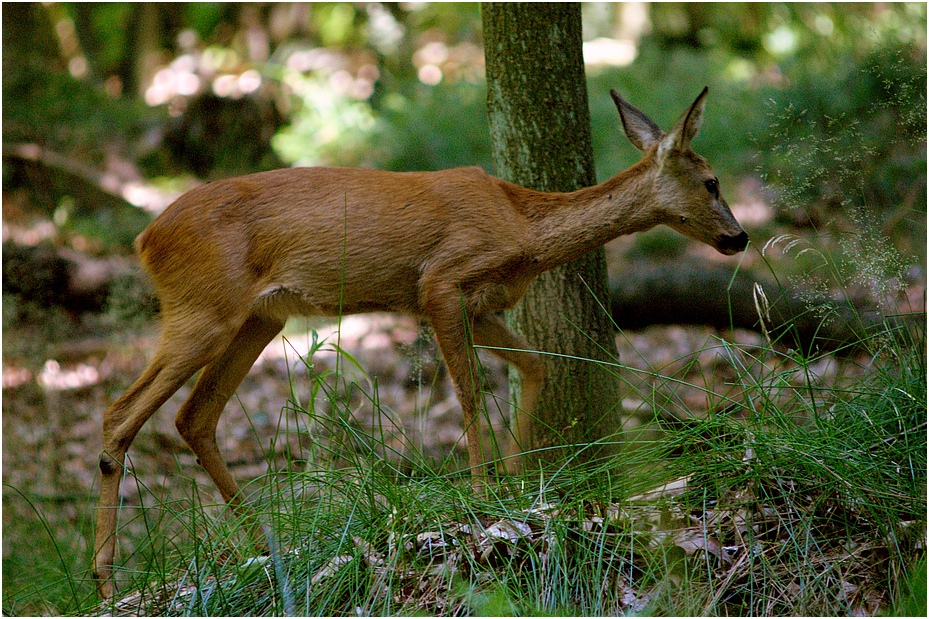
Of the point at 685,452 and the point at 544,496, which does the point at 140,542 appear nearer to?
the point at 544,496

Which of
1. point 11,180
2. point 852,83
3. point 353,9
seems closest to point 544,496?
point 852,83

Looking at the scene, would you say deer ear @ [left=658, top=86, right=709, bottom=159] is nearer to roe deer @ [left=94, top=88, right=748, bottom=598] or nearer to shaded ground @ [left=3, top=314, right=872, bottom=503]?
roe deer @ [left=94, top=88, right=748, bottom=598]

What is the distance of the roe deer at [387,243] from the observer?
13.4 ft

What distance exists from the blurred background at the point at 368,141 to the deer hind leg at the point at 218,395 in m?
0.22

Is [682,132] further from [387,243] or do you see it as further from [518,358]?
[387,243]

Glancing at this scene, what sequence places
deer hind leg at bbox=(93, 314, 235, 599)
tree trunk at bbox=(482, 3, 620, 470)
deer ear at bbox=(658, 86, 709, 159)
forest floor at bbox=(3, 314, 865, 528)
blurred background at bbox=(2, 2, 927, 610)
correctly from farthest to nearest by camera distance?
forest floor at bbox=(3, 314, 865, 528) < blurred background at bbox=(2, 2, 927, 610) < tree trunk at bbox=(482, 3, 620, 470) < deer hind leg at bbox=(93, 314, 235, 599) < deer ear at bbox=(658, 86, 709, 159)

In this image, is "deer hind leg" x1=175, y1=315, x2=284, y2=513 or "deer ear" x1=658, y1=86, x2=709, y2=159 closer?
"deer ear" x1=658, y1=86, x2=709, y2=159

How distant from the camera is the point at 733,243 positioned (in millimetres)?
4066

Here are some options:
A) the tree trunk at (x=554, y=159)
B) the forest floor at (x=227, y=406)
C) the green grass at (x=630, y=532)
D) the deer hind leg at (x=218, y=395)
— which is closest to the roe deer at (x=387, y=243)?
the deer hind leg at (x=218, y=395)

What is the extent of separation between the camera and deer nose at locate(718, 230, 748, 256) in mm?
4027

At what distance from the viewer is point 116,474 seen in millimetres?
4016

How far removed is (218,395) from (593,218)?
208 centimetres

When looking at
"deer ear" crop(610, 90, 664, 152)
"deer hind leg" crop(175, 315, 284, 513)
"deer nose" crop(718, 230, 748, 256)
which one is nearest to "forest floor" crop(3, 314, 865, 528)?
"deer hind leg" crop(175, 315, 284, 513)

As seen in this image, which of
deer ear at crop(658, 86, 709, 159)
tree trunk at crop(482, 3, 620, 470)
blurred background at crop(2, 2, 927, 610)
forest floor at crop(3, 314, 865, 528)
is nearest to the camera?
deer ear at crop(658, 86, 709, 159)
